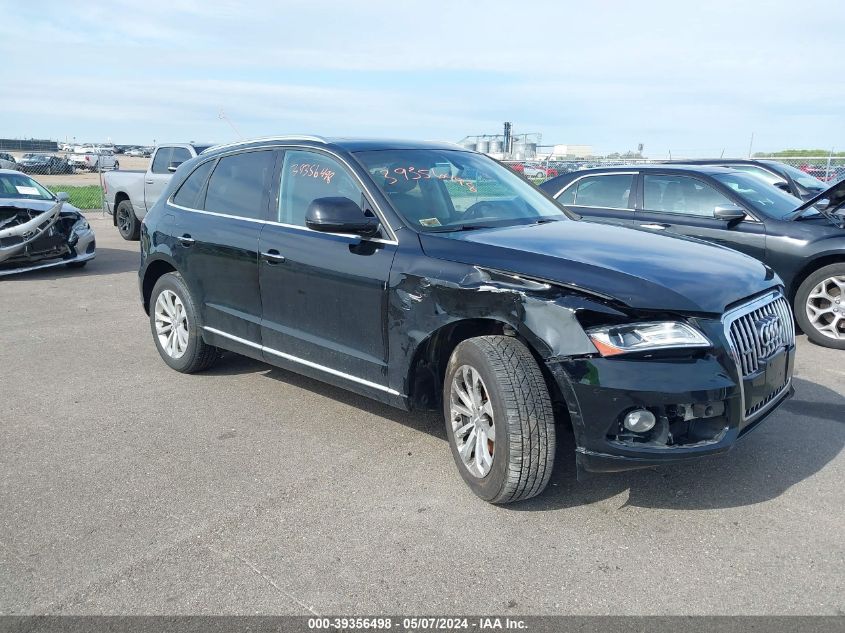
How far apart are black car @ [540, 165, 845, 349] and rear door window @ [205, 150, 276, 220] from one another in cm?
330

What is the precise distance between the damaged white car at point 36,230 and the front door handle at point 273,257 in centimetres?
677

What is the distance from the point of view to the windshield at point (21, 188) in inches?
418

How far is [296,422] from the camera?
4.80m

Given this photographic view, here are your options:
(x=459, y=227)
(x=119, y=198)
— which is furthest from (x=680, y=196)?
(x=119, y=198)

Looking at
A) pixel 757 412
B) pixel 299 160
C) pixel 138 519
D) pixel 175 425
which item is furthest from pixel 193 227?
pixel 757 412

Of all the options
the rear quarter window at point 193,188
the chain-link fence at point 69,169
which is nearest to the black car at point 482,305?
the rear quarter window at point 193,188

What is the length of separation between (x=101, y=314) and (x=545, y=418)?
6179mm

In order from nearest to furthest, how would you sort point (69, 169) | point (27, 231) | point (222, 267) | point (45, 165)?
point (222, 267), point (27, 231), point (45, 165), point (69, 169)

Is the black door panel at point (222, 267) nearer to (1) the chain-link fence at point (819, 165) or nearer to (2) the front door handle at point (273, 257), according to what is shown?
(2) the front door handle at point (273, 257)

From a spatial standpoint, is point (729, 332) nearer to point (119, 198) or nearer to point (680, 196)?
point (680, 196)

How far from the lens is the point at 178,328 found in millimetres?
5824

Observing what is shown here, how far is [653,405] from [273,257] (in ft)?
8.41

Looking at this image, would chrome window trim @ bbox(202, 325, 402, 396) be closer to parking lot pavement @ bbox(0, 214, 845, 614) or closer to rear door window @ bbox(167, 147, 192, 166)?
parking lot pavement @ bbox(0, 214, 845, 614)

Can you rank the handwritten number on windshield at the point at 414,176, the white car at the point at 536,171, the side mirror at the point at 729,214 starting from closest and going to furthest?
the handwritten number on windshield at the point at 414,176, the side mirror at the point at 729,214, the white car at the point at 536,171
